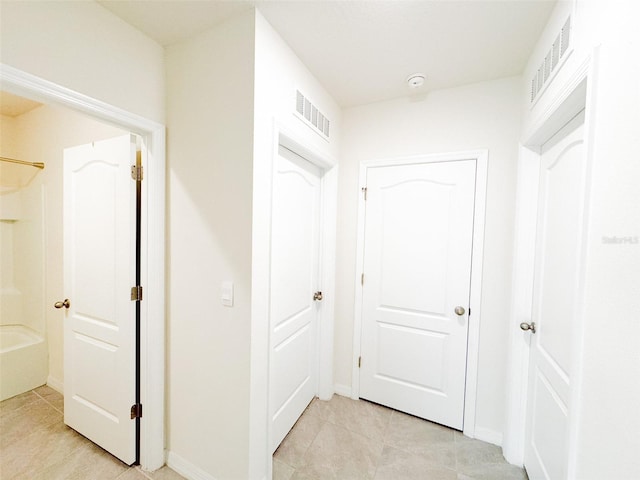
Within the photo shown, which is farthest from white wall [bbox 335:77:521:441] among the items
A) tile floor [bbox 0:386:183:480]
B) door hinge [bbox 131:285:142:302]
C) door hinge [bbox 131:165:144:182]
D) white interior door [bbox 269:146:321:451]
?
tile floor [bbox 0:386:183:480]

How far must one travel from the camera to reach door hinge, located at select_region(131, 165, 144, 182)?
4.94 feet

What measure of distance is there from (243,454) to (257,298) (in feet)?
2.64

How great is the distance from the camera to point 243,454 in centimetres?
131

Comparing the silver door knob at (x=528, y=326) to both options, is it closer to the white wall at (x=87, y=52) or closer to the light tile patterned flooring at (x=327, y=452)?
the light tile patterned flooring at (x=327, y=452)

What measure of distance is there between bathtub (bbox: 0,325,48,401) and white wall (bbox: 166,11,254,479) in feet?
5.90

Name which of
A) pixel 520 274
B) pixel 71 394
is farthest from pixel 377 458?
pixel 71 394

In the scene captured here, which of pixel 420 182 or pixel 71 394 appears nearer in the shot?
pixel 71 394

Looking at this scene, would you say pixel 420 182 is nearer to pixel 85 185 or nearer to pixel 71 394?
pixel 85 185

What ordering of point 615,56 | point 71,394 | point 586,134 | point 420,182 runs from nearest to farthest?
point 615,56 < point 586,134 < point 71,394 < point 420,182

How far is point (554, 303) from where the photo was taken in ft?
4.30

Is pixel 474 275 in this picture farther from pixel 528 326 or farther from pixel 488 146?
pixel 488 146

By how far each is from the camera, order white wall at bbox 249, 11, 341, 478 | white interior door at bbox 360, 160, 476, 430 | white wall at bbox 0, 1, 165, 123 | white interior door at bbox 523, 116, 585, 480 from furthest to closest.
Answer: white interior door at bbox 360, 160, 476, 430, white wall at bbox 249, 11, 341, 478, white interior door at bbox 523, 116, 585, 480, white wall at bbox 0, 1, 165, 123

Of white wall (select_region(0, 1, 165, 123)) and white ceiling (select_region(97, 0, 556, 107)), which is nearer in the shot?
white wall (select_region(0, 1, 165, 123))

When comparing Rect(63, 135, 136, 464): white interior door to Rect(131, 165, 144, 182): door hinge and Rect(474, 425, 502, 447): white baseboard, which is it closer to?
Rect(131, 165, 144, 182): door hinge
